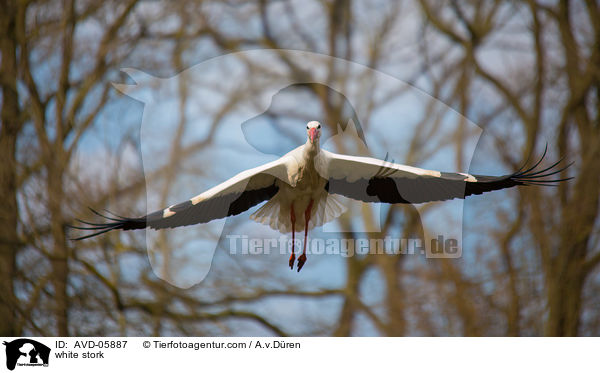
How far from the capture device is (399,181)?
1.37m

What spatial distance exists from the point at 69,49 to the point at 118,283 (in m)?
0.88

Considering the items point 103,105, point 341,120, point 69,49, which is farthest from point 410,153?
point 69,49

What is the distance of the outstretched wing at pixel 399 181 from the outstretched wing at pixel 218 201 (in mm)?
152

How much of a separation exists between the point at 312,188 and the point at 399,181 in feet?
0.84

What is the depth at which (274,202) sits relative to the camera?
1427 millimetres

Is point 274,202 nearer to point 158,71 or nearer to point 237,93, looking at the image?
point 237,93

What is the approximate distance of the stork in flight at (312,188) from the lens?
1.31 m
